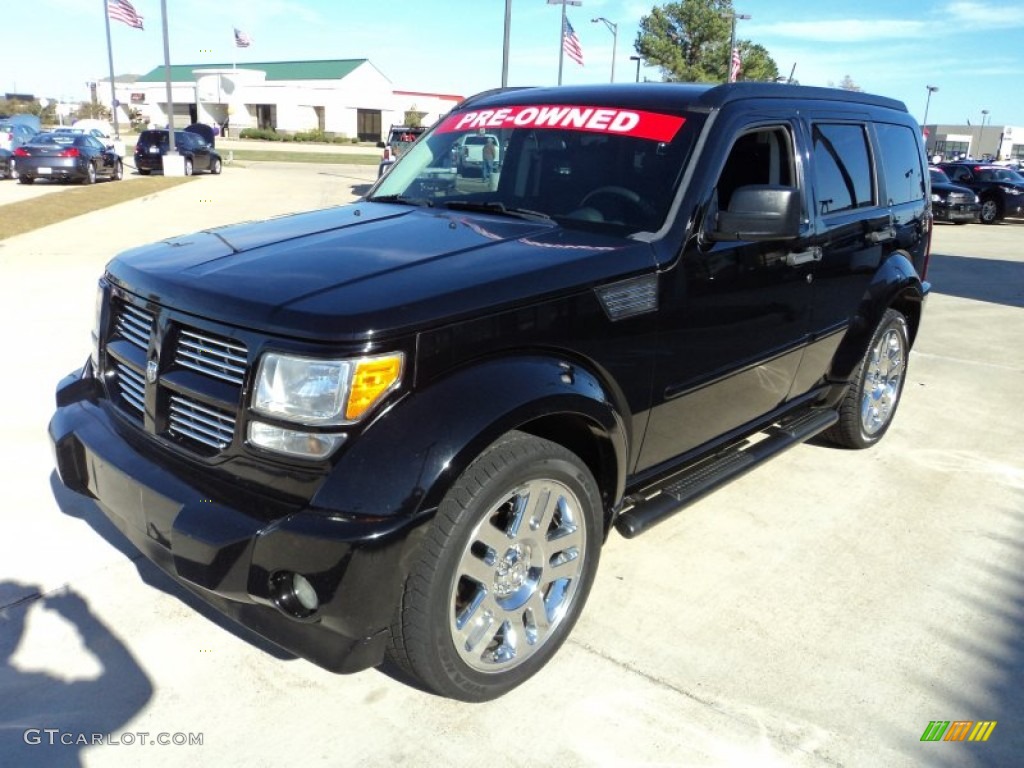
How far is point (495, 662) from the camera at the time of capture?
2740 mm

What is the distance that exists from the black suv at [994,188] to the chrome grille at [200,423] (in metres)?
25.7

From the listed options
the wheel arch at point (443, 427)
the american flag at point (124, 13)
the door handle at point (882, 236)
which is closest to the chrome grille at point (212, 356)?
the wheel arch at point (443, 427)

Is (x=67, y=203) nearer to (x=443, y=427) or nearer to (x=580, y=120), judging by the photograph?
(x=580, y=120)

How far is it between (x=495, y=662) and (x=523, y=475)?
2.16 feet

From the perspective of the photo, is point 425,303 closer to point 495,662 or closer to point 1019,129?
point 495,662

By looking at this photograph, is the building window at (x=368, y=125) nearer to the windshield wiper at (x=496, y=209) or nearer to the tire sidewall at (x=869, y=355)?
the tire sidewall at (x=869, y=355)

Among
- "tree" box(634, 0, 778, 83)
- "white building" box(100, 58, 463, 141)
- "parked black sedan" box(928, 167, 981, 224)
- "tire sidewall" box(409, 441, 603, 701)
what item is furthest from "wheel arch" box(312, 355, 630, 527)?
"white building" box(100, 58, 463, 141)

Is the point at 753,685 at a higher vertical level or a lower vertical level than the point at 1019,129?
lower

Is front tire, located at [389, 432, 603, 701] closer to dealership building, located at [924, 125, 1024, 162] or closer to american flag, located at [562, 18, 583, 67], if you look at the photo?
american flag, located at [562, 18, 583, 67]

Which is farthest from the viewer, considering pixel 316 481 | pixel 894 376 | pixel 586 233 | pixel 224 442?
pixel 894 376

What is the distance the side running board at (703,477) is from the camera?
3201 millimetres

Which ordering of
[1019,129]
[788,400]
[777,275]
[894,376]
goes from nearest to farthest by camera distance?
1. [777,275]
2. [788,400]
3. [894,376]
4. [1019,129]

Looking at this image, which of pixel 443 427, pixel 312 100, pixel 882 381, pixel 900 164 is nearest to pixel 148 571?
pixel 443 427

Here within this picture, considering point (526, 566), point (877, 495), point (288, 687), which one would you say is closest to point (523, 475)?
point (526, 566)
